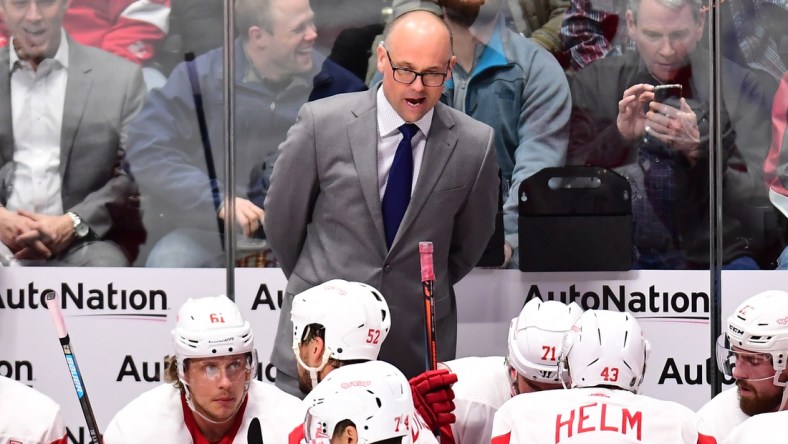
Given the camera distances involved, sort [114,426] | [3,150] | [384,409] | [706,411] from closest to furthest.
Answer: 1. [384,409]
2. [114,426]
3. [706,411]
4. [3,150]

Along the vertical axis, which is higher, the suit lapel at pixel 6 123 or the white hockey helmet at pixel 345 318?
the suit lapel at pixel 6 123

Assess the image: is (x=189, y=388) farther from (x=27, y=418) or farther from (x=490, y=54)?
(x=490, y=54)

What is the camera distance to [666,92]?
17.7ft

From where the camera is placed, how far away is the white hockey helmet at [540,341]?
3.93 metres

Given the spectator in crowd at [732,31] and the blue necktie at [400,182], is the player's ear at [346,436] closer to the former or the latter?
the blue necktie at [400,182]

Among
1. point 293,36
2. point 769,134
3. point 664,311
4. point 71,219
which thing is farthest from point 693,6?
point 71,219

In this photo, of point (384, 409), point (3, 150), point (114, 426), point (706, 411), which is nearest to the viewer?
point (384, 409)

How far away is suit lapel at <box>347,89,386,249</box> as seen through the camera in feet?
14.5

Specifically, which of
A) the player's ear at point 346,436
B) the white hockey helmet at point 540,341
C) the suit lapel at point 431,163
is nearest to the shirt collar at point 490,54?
the suit lapel at point 431,163

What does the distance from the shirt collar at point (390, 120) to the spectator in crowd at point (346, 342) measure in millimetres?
848

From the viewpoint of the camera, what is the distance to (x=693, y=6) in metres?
5.34

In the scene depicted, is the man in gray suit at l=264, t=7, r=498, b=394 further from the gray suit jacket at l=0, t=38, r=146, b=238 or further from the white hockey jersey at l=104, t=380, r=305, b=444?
the gray suit jacket at l=0, t=38, r=146, b=238

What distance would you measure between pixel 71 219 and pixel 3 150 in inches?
14.1

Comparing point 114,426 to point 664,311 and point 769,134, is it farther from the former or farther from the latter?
point 769,134
